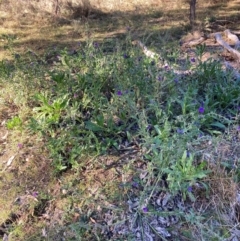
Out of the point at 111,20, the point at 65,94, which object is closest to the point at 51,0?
the point at 111,20

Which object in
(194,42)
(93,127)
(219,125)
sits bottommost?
(194,42)

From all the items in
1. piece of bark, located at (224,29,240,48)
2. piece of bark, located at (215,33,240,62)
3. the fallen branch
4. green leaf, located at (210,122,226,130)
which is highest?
green leaf, located at (210,122,226,130)

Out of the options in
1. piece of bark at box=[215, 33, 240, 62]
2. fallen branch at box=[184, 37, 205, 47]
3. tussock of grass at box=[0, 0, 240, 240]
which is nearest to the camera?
tussock of grass at box=[0, 0, 240, 240]

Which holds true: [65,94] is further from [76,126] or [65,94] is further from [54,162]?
[54,162]

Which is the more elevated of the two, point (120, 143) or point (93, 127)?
point (93, 127)

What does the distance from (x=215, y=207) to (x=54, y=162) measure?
118 centimetres

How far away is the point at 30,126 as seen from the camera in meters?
2.58

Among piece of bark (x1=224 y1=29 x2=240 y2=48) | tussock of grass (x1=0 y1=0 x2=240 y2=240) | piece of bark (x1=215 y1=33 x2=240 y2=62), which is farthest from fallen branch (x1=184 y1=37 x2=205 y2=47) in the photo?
tussock of grass (x1=0 y1=0 x2=240 y2=240)

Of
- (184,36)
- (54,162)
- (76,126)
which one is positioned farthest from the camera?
(184,36)

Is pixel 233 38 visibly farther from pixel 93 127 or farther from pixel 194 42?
pixel 93 127

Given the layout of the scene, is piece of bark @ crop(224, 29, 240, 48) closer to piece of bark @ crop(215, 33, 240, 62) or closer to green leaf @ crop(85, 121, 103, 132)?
piece of bark @ crop(215, 33, 240, 62)

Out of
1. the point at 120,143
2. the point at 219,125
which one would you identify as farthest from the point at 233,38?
the point at 120,143

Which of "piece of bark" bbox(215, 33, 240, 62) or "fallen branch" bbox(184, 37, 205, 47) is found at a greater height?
"piece of bark" bbox(215, 33, 240, 62)

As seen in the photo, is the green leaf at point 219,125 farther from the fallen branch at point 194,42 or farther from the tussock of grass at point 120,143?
the fallen branch at point 194,42
